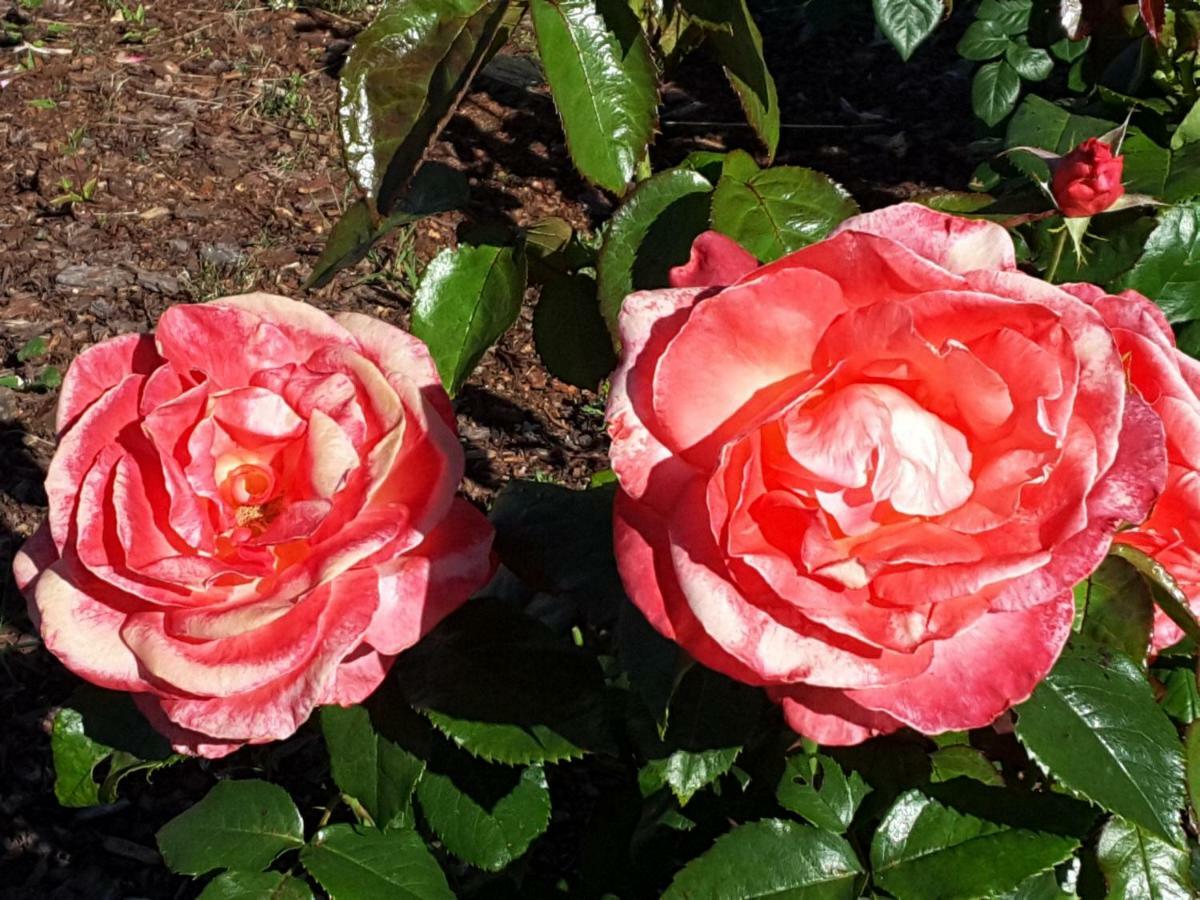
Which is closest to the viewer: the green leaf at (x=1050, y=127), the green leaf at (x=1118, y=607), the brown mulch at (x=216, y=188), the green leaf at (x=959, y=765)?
the green leaf at (x=1118, y=607)

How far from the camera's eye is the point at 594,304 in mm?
1089

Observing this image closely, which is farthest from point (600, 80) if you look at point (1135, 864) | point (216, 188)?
point (216, 188)

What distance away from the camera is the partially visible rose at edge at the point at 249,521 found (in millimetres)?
729

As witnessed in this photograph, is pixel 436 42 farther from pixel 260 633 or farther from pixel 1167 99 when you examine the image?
pixel 1167 99

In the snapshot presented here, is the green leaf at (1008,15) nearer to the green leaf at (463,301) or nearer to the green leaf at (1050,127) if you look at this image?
the green leaf at (1050,127)

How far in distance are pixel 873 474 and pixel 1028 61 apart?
6.84 ft

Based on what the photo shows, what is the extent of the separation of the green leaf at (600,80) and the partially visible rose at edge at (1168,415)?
31 cm

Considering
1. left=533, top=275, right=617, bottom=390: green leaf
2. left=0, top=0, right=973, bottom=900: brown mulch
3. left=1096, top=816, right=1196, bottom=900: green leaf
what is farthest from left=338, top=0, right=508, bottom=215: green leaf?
left=0, top=0, right=973, bottom=900: brown mulch

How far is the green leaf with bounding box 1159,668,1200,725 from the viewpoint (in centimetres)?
103

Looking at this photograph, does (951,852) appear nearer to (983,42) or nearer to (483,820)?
(483,820)

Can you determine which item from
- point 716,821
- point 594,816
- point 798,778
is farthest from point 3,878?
point 798,778

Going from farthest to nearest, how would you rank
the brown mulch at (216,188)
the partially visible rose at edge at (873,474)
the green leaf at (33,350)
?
the green leaf at (33,350), the brown mulch at (216,188), the partially visible rose at edge at (873,474)

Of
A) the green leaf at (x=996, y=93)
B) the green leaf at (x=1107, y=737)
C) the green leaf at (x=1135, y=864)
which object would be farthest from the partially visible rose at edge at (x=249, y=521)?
the green leaf at (x=996, y=93)

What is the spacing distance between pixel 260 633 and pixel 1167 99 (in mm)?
1404
